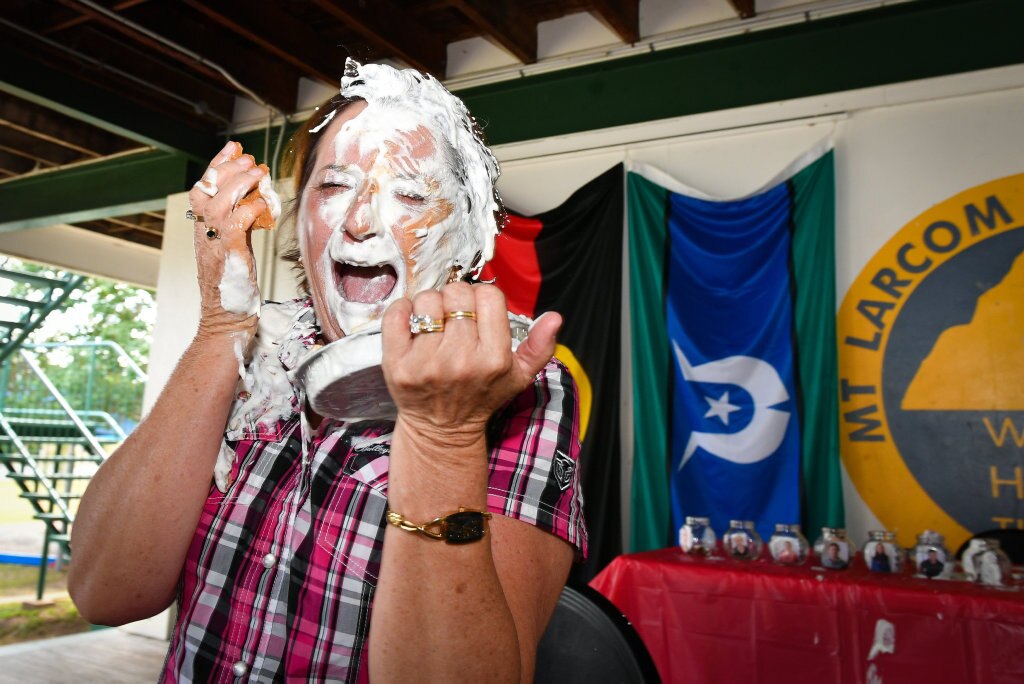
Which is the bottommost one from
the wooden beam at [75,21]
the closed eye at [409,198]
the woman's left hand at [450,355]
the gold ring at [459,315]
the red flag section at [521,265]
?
the woman's left hand at [450,355]

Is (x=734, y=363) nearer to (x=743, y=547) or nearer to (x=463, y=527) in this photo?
(x=743, y=547)

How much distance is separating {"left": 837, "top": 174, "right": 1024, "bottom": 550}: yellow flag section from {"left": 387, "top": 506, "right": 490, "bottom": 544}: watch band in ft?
9.51

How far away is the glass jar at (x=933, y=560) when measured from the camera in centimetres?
215

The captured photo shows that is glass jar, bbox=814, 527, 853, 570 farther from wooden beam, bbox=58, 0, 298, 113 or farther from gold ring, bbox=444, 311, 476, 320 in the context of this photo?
wooden beam, bbox=58, 0, 298, 113

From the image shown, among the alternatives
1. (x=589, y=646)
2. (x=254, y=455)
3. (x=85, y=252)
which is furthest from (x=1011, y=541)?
(x=85, y=252)

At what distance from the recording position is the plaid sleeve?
32.7 inches

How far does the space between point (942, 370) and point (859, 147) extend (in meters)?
1.09

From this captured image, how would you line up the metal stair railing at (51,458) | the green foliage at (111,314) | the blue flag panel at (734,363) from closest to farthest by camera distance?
1. the blue flag panel at (734,363)
2. the metal stair railing at (51,458)
3. the green foliage at (111,314)

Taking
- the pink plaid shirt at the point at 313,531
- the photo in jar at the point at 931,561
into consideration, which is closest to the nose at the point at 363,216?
the pink plaid shirt at the point at 313,531

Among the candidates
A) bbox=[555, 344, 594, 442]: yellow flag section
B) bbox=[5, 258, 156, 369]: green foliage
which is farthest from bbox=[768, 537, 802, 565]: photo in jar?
bbox=[5, 258, 156, 369]: green foliage

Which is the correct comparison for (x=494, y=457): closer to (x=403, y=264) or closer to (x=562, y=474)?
(x=562, y=474)

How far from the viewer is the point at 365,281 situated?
990mm

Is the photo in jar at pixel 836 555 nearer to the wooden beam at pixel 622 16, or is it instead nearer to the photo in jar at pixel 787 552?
→ the photo in jar at pixel 787 552

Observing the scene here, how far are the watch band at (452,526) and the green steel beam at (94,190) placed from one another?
491 centimetres
